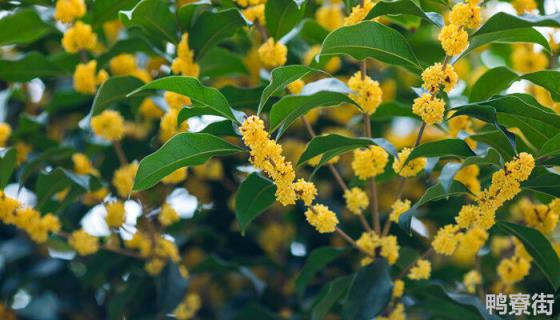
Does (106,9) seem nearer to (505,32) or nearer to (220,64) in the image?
(220,64)

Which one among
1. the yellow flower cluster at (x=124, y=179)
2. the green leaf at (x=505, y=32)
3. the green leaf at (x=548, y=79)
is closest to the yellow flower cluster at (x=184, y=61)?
the yellow flower cluster at (x=124, y=179)

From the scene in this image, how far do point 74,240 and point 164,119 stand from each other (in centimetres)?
41

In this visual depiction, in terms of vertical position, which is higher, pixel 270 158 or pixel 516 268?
pixel 270 158

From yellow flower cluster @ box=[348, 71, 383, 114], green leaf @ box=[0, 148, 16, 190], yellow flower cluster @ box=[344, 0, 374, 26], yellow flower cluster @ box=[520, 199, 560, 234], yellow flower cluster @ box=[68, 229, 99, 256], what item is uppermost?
yellow flower cluster @ box=[344, 0, 374, 26]

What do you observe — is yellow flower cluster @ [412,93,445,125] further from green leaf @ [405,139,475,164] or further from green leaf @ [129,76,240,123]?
green leaf @ [129,76,240,123]

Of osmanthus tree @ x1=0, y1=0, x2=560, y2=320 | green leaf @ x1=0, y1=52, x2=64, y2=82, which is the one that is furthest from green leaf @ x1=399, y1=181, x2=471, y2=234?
green leaf @ x1=0, y1=52, x2=64, y2=82

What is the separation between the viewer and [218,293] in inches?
86.2

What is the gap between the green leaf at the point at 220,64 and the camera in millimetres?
1773

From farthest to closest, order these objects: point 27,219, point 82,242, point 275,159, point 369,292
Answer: point 82,242, point 27,219, point 369,292, point 275,159

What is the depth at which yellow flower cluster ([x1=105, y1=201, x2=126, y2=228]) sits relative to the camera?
5.74ft

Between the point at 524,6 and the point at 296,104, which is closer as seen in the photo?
the point at 296,104

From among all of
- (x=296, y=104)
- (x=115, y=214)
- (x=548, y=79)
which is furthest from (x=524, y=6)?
(x=115, y=214)

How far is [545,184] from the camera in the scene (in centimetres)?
132

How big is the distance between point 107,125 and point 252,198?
45 cm
